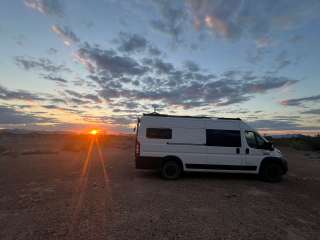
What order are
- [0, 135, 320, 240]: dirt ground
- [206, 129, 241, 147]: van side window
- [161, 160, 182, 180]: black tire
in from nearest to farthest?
[0, 135, 320, 240]: dirt ground < [161, 160, 182, 180]: black tire < [206, 129, 241, 147]: van side window

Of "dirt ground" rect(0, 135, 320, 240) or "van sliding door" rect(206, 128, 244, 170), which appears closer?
"dirt ground" rect(0, 135, 320, 240)

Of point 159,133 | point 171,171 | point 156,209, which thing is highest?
point 159,133

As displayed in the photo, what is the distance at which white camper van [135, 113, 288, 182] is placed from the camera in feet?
33.0

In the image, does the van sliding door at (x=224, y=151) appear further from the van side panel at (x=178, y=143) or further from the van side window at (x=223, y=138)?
the van side panel at (x=178, y=143)

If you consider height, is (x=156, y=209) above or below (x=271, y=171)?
below

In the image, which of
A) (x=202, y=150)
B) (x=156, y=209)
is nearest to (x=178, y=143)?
(x=202, y=150)

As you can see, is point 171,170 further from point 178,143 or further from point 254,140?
point 254,140

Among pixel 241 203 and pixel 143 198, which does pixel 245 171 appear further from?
pixel 143 198

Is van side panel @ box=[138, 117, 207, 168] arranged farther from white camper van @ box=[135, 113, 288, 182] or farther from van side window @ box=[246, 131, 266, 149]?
van side window @ box=[246, 131, 266, 149]

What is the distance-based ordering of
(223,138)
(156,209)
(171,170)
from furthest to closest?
(223,138) → (171,170) → (156,209)

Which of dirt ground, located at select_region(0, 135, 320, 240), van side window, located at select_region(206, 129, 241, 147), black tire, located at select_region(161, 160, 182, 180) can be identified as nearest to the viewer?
dirt ground, located at select_region(0, 135, 320, 240)

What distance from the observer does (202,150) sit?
10102mm

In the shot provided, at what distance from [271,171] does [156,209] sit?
628 centimetres

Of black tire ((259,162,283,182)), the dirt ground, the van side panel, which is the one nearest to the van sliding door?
the van side panel
